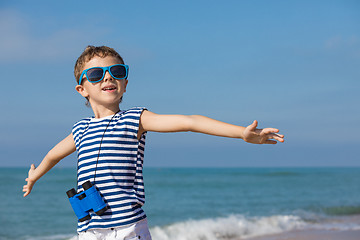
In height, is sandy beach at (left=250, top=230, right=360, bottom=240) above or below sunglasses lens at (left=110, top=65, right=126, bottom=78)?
below

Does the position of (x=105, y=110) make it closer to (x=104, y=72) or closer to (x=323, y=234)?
(x=104, y=72)

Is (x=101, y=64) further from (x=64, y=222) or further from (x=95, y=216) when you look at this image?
(x=64, y=222)

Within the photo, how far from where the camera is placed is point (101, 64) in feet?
10.00

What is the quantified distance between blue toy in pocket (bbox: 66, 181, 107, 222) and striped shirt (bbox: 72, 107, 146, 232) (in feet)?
0.13

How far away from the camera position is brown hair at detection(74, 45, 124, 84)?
10.2 ft

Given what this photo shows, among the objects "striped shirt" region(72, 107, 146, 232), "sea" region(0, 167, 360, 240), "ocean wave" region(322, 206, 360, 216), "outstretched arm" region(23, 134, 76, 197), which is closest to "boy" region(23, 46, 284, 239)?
"striped shirt" region(72, 107, 146, 232)

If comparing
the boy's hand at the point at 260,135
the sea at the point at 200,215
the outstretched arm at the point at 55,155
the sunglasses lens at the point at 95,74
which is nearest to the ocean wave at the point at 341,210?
the sea at the point at 200,215

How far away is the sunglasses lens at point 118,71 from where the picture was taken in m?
3.01

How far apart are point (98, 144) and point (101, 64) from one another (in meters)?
0.52

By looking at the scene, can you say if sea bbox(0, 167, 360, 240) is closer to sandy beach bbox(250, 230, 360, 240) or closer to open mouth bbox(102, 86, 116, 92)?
sandy beach bbox(250, 230, 360, 240)

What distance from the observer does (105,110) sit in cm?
310

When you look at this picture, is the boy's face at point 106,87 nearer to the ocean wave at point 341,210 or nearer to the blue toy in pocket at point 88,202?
the blue toy in pocket at point 88,202

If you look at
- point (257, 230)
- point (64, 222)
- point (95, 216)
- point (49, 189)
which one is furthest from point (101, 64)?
point (49, 189)

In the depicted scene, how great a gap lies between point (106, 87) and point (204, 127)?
78 cm
